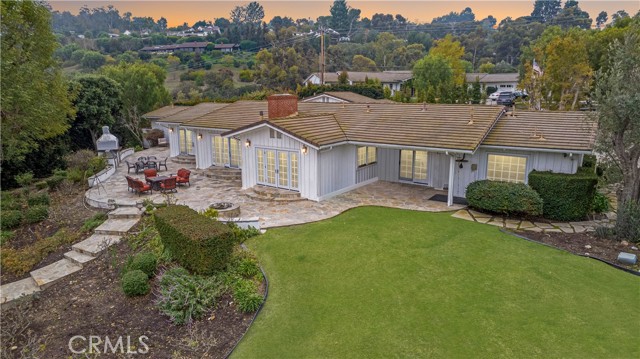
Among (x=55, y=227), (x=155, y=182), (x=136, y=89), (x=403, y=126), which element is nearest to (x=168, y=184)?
(x=155, y=182)

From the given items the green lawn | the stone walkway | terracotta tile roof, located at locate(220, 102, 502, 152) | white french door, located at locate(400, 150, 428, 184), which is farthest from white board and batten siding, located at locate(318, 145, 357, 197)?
the stone walkway

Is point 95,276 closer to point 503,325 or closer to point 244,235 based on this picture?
point 244,235

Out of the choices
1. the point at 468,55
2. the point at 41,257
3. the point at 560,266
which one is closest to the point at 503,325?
the point at 560,266

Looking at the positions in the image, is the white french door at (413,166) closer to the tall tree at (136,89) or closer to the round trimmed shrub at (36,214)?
the round trimmed shrub at (36,214)

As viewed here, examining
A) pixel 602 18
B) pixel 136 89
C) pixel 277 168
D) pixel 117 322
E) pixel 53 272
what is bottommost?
pixel 53 272

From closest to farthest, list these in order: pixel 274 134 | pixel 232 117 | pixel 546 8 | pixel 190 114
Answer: pixel 274 134 < pixel 232 117 < pixel 190 114 < pixel 546 8

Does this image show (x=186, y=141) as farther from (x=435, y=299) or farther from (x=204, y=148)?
(x=435, y=299)

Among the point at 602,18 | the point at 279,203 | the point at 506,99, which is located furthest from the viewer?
the point at 602,18
